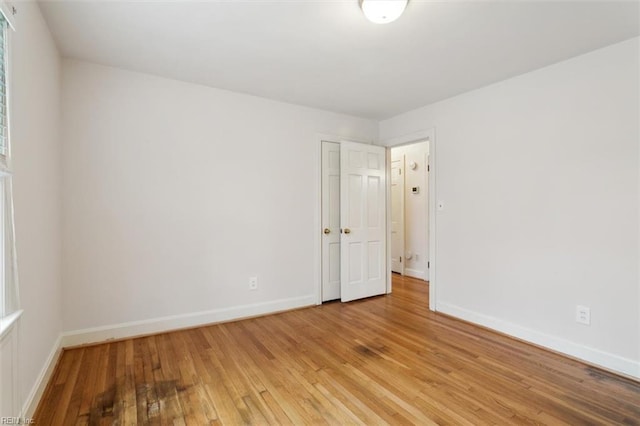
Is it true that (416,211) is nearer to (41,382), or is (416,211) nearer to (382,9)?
(382,9)

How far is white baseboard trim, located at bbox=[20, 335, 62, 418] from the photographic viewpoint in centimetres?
169

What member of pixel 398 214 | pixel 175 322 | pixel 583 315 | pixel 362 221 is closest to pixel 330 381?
pixel 175 322

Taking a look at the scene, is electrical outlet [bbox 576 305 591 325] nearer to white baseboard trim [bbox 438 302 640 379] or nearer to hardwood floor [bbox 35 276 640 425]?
white baseboard trim [bbox 438 302 640 379]

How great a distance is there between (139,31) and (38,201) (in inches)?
54.7

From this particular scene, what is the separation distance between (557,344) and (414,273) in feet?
9.54

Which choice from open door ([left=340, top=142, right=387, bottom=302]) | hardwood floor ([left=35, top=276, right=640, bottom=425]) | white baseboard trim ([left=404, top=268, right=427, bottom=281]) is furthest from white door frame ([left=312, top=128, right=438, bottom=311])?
white baseboard trim ([left=404, top=268, right=427, bottom=281])

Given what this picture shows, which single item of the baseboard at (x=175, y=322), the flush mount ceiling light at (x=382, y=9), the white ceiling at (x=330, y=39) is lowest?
the baseboard at (x=175, y=322)

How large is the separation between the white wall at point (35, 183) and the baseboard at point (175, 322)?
8.8 inches

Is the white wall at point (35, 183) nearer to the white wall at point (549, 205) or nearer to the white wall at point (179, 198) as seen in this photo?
the white wall at point (179, 198)

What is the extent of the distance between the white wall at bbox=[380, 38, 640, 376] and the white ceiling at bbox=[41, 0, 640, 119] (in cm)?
27

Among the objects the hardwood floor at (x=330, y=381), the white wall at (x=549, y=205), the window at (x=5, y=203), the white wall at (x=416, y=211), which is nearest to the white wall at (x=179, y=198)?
the hardwood floor at (x=330, y=381)

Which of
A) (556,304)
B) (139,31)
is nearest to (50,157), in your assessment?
(139,31)

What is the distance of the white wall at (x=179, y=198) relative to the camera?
2.67 meters

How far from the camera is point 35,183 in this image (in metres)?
1.94
